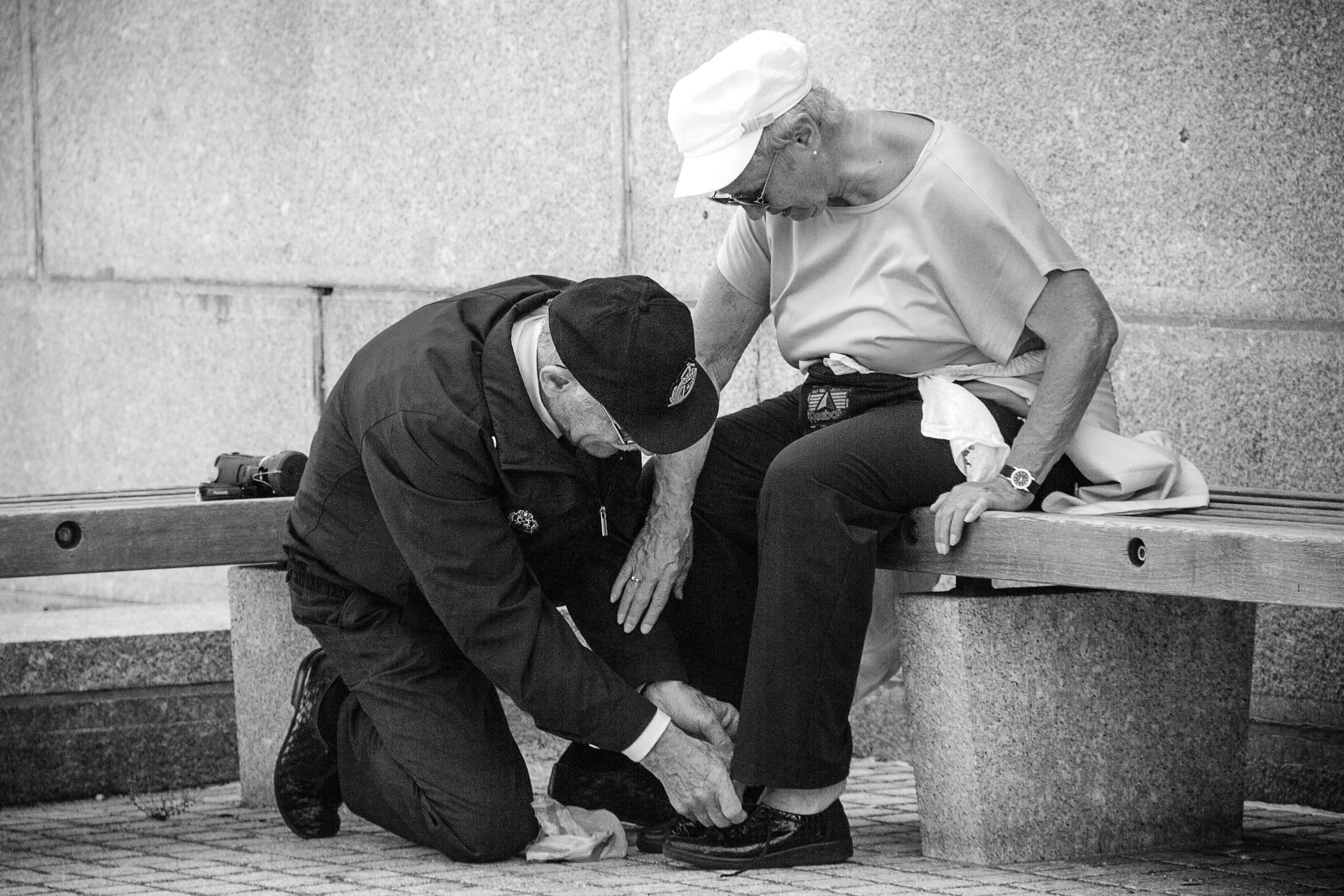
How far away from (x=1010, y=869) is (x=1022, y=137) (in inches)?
76.1

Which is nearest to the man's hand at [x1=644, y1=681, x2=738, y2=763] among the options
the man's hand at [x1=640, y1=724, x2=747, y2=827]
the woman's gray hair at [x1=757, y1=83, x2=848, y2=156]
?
the man's hand at [x1=640, y1=724, x2=747, y2=827]

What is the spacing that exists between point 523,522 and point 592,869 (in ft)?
2.32

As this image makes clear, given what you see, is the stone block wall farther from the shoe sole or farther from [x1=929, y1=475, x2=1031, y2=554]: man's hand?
the shoe sole

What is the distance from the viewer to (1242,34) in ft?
13.5

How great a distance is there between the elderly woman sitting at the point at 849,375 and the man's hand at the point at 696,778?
47mm

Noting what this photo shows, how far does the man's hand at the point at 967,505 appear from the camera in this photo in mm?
3391

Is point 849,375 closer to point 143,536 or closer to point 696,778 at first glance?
point 696,778

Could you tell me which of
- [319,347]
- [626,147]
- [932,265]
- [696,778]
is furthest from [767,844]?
[319,347]

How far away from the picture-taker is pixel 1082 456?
3.54m

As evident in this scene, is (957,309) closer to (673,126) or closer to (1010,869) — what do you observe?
(673,126)

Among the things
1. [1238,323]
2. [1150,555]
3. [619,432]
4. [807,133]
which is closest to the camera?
[1150,555]

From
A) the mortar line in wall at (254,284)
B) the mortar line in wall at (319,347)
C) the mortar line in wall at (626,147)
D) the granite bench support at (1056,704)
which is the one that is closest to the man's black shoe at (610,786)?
the granite bench support at (1056,704)

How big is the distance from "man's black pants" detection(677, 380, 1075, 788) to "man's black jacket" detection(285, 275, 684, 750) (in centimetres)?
26

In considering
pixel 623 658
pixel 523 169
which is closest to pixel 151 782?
pixel 623 658
